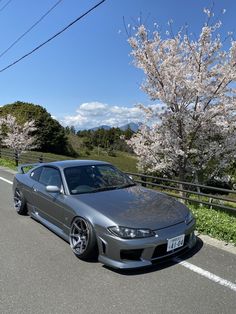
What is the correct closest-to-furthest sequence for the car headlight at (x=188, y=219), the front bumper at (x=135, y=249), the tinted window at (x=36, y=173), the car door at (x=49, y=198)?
the front bumper at (x=135, y=249), the car headlight at (x=188, y=219), the car door at (x=49, y=198), the tinted window at (x=36, y=173)

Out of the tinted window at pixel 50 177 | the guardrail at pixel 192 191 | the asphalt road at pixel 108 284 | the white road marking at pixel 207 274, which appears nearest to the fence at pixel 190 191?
the guardrail at pixel 192 191

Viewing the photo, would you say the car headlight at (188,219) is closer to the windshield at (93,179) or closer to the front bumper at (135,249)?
the front bumper at (135,249)

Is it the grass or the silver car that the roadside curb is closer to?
the grass

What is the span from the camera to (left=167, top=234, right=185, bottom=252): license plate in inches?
166

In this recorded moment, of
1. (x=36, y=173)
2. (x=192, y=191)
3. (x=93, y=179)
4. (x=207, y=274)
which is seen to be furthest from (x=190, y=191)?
(x=36, y=173)

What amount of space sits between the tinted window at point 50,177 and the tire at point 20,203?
896mm

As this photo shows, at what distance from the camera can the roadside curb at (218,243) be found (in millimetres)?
5024

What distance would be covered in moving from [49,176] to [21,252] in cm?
155

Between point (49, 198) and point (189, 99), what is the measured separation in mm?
5336

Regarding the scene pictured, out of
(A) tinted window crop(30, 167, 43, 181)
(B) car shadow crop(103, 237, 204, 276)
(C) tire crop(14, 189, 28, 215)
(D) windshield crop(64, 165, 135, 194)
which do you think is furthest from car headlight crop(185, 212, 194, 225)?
(C) tire crop(14, 189, 28, 215)

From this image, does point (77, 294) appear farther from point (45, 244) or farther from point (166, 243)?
point (45, 244)

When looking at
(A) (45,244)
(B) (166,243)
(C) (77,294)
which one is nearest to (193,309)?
(B) (166,243)

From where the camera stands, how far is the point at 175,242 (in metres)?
4.30

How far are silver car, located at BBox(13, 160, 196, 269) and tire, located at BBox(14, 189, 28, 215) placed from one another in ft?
1.48
